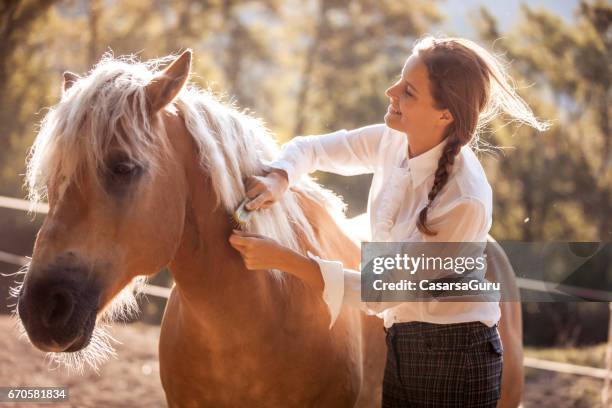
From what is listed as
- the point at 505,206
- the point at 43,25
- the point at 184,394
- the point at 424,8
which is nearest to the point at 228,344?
the point at 184,394

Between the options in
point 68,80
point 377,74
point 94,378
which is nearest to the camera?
point 68,80

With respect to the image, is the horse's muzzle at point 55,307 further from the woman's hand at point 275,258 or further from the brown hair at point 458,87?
the brown hair at point 458,87

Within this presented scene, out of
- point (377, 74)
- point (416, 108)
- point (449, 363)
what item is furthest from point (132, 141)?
point (377, 74)

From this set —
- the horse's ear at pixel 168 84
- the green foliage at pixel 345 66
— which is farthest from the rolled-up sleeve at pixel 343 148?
the green foliage at pixel 345 66

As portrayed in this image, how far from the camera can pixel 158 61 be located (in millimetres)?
1643

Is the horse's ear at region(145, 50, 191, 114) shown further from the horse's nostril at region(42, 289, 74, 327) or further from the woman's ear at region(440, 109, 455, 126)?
the woman's ear at region(440, 109, 455, 126)

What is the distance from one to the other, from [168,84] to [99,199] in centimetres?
28

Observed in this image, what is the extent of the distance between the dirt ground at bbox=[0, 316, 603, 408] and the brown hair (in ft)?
8.53

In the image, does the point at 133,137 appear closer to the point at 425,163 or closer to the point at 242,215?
the point at 242,215

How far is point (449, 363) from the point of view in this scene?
1561 millimetres

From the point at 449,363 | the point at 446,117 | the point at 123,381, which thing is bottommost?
the point at 123,381

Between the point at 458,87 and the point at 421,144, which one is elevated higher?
the point at 458,87

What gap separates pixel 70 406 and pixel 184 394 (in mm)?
2100

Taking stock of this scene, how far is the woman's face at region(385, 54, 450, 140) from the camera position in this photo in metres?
1.52
